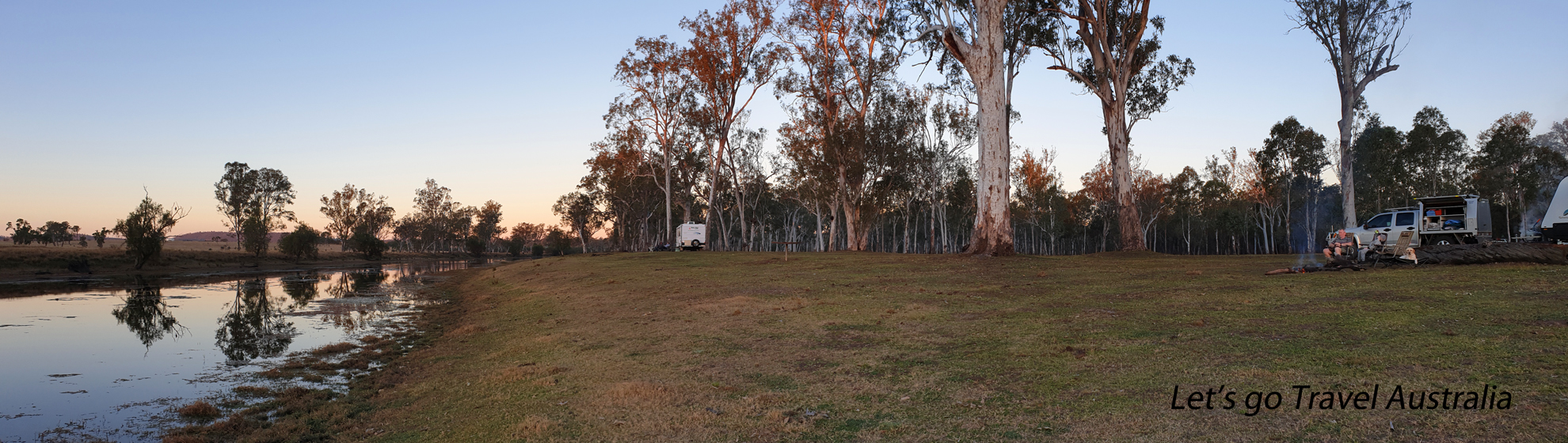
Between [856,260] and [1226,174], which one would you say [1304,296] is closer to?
[856,260]

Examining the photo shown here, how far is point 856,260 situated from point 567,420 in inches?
771

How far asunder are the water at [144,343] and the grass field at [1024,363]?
305 centimetres

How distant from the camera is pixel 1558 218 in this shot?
19.4 metres

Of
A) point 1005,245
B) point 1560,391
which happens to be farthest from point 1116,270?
point 1560,391

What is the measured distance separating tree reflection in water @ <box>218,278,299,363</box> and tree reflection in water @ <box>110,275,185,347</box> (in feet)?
3.81

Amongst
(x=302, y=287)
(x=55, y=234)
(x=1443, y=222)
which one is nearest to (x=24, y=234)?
(x=55, y=234)

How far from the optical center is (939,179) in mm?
63531

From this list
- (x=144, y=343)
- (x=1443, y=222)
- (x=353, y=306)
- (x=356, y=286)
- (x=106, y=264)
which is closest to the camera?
(x=144, y=343)

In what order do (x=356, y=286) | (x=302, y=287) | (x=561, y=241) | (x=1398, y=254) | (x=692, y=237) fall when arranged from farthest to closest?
(x=561, y=241) → (x=692, y=237) → (x=356, y=286) → (x=302, y=287) → (x=1398, y=254)

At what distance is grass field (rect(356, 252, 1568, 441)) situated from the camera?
5516 millimetres

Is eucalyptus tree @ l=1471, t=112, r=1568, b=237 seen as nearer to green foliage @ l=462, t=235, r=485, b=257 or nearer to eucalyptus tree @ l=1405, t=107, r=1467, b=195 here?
eucalyptus tree @ l=1405, t=107, r=1467, b=195

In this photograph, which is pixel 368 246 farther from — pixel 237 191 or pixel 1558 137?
pixel 1558 137

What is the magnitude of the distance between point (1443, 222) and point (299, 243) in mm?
87568

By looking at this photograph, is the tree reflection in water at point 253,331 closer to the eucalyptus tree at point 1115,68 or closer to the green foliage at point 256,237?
the eucalyptus tree at point 1115,68
